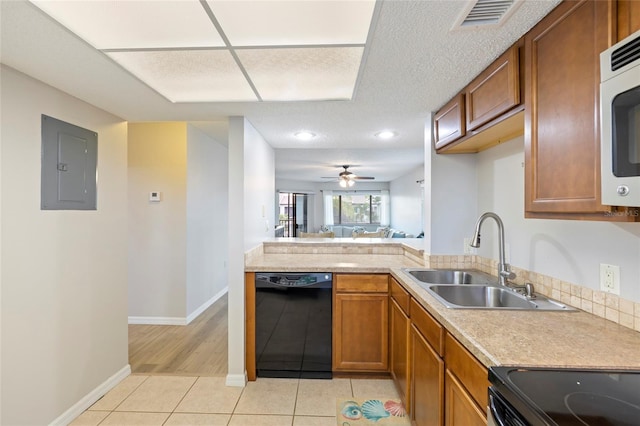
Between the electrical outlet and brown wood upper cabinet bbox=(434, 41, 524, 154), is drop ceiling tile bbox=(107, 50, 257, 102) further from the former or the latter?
the electrical outlet

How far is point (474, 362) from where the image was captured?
108cm

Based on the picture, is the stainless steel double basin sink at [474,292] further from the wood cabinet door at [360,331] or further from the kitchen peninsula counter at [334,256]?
the wood cabinet door at [360,331]

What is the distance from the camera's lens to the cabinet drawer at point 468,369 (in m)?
1.02

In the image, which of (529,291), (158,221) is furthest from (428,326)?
(158,221)

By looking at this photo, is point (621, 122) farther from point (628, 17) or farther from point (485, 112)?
point (485, 112)

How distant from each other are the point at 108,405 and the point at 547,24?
342cm

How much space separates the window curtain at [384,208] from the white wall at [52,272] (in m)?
8.79

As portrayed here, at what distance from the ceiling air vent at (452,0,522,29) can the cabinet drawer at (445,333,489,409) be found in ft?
4.40

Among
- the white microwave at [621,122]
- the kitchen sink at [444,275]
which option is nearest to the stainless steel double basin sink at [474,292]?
the kitchen sink at [444,275]

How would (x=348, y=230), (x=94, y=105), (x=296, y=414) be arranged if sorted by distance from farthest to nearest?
(x=348, y=230) → (x=94, y=105) → (x=296, y=414)

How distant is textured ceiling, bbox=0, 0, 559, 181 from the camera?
125 centimetres

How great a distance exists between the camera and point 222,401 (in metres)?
2.22

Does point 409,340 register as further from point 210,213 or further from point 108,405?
point 210,213

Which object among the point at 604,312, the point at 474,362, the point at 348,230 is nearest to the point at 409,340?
the point at 474,362
